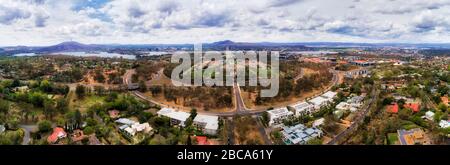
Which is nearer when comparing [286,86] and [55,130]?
[55,130]

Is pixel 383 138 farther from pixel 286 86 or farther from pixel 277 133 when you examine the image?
pixel 286 86

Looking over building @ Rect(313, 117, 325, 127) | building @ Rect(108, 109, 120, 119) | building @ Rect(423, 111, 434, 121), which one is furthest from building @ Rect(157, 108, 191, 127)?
building @ Rect(423, 111, 434, 121)

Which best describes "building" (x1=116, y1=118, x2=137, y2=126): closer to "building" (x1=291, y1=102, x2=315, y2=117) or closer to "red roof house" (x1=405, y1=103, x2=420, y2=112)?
"building" (x1=291, y1=102, x2=315, y2=117)

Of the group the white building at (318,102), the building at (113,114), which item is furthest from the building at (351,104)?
the building at (113,114)

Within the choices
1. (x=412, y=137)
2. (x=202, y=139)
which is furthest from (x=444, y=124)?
(x=202, y=139)
